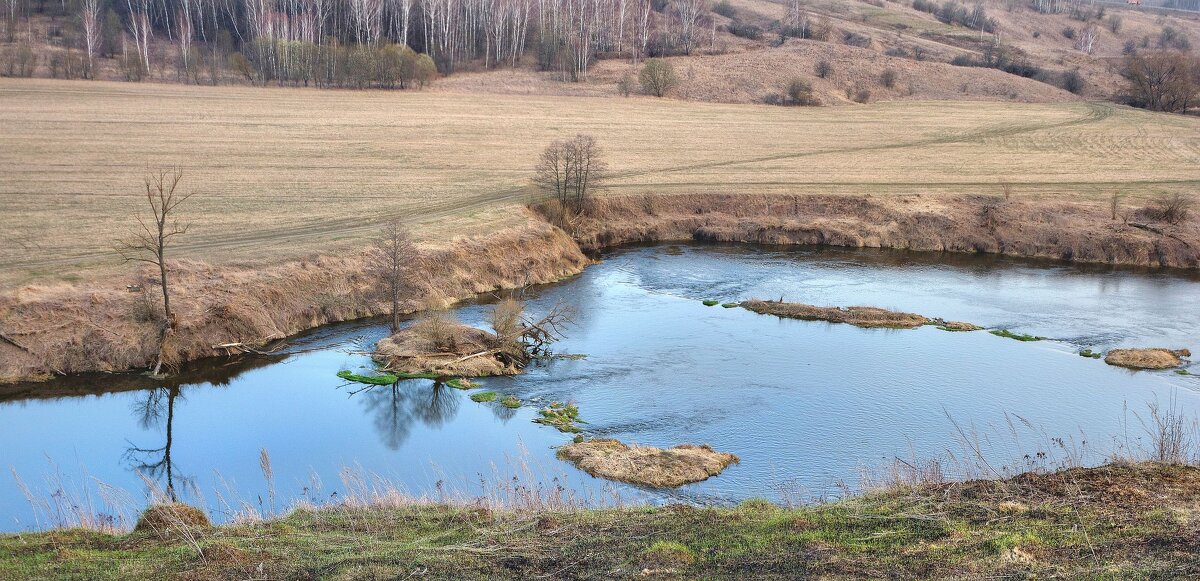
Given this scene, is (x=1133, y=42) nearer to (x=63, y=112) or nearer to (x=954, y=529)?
(x=63, y=112)

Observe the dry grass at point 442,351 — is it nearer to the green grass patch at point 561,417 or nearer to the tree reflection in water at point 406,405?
the tree reflection in water at point 406,405

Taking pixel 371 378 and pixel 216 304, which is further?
pixel 216 304

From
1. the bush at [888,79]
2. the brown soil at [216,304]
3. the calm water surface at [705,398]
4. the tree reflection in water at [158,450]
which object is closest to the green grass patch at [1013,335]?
the calm water surface at [705,398]

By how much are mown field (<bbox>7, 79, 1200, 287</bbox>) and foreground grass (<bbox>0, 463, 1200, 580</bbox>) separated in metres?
23.0

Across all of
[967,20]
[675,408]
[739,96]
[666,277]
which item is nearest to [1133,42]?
[967,20]

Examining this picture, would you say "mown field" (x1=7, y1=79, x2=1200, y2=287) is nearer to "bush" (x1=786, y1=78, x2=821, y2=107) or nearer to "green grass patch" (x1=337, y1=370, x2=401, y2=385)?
"bush" (x1=786, y1=78, x2=821, y2=107)

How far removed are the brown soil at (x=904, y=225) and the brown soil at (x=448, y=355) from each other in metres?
18.6

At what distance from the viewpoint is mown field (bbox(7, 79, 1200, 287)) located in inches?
1789

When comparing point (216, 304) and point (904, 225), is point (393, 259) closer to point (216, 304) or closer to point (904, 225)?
point (216, 304)

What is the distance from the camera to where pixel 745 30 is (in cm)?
12975

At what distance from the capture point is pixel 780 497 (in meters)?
23.1

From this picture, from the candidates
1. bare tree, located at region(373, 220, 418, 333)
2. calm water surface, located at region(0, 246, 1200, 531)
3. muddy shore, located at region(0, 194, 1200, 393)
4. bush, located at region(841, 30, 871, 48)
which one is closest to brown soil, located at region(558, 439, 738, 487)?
calm water surface, located at region(0, 246, 1200, 531)

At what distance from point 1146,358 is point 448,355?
2410 cm

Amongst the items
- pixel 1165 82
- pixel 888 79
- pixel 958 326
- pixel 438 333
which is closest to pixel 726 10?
pixel 888 79
